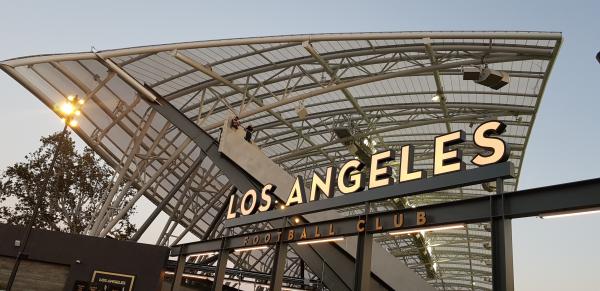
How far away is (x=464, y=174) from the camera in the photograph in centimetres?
1043

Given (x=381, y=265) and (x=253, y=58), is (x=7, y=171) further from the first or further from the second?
(x=381, y=265)

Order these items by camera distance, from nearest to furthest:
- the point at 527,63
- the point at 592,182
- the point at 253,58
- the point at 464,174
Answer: the point at 592,182, the point at 464,174, the point at 527,63, the point at 253,58

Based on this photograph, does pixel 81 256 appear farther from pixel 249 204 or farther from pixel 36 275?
pixel 249 204

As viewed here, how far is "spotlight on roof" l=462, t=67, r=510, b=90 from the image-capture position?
18.7 meters

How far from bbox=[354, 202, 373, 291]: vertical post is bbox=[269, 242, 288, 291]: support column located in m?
3.60

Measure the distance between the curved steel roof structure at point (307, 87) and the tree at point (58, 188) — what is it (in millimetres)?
4281

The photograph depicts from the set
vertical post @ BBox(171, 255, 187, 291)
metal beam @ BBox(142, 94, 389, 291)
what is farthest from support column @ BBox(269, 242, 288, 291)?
vertical post @ BBox(171, 255, 187, 291)

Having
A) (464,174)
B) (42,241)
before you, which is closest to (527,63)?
(464,174)

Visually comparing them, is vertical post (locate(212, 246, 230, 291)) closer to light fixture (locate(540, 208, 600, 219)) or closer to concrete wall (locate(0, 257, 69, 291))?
concrete wall (locate(0, 257, 69, 291))

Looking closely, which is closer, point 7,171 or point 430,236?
point 7,171

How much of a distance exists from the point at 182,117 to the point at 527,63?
1760cm

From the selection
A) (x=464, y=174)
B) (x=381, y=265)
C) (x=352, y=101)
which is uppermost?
(x=352, y=101)

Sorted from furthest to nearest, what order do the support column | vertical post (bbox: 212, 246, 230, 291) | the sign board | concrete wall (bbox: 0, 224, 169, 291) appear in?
the sign board < concrete wall (bbox: 0, 224, 169, 291) < vertical post (bbox: 212, 246, 230, 291) < the support column

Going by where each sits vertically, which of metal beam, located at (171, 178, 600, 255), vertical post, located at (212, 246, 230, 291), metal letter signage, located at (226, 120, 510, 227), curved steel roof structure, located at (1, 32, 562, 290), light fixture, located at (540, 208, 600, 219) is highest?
curved steel roof structure, located at (1, 32, 562, 290)
